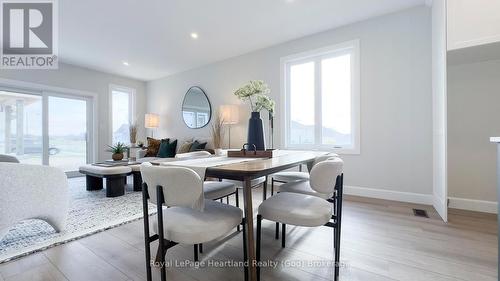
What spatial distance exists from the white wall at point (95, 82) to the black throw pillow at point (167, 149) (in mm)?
1546

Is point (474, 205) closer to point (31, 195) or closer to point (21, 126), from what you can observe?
point (31, 195)

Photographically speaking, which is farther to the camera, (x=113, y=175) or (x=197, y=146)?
(x=197, y=146)

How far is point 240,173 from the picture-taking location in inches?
40.6

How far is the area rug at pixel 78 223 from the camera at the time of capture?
5.63 ft

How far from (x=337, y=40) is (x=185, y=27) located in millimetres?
2263

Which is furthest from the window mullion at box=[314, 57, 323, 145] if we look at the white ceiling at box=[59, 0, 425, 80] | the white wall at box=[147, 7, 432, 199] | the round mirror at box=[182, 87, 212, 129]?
the round mirror at box=[182, 87, 212, 129]

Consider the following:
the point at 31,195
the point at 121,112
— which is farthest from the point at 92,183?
the point at 121,112

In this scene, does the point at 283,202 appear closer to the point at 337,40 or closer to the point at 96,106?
the point at 337,40

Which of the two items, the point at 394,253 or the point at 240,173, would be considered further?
the point at 394,253

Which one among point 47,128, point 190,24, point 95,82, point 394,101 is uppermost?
point 190,24

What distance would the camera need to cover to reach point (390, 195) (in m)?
2.88

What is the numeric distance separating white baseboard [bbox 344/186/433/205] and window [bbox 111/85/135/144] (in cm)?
539

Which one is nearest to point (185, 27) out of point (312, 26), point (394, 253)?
point (312, 26)

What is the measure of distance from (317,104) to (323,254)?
238 cm
